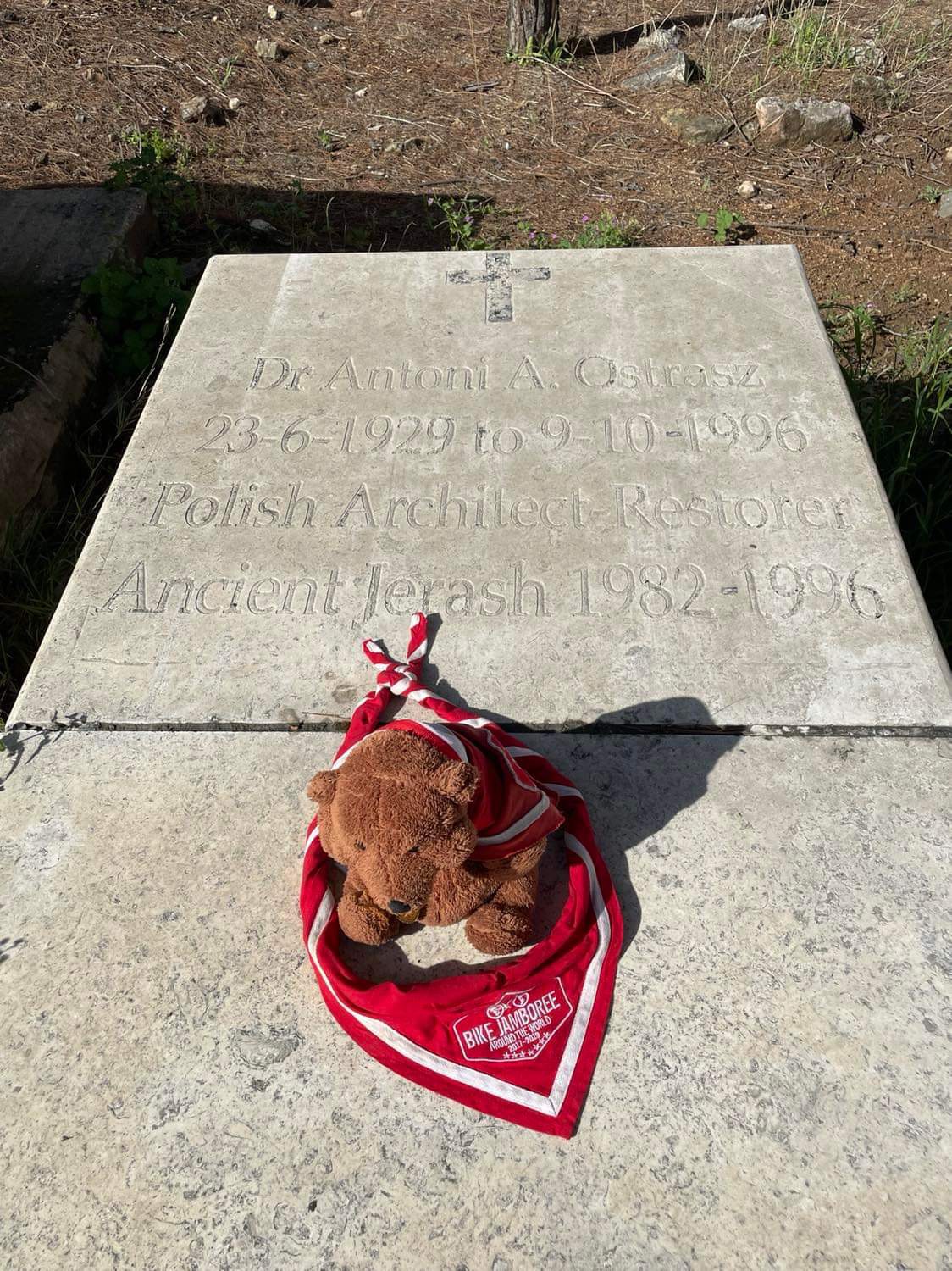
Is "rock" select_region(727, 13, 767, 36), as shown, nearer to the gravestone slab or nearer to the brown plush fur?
the gravestone slab

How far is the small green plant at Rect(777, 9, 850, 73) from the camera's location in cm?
592

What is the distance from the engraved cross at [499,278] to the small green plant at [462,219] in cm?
167

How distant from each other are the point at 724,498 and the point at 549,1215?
173cm

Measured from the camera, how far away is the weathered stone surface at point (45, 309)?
3.42 m

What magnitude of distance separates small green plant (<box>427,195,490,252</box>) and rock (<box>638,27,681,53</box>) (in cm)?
226

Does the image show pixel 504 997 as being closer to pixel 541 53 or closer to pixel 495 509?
pixel 495 509

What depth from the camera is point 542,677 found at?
7.29ft

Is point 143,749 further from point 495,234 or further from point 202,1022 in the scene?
point 495,234

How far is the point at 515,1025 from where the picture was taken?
5.54 feet

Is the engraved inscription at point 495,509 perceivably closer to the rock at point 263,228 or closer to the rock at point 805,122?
the rock at point 263,228

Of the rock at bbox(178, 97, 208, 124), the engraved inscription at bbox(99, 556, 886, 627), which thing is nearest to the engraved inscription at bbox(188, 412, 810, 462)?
the engraved inscription at bbox(99, 556, 886, 627)

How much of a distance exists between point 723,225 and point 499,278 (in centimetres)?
217

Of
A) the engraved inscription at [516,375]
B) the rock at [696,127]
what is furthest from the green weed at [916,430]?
the rock at [696,127]

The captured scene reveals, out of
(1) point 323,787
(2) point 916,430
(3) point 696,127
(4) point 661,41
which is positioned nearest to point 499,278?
(2) point 916,430
